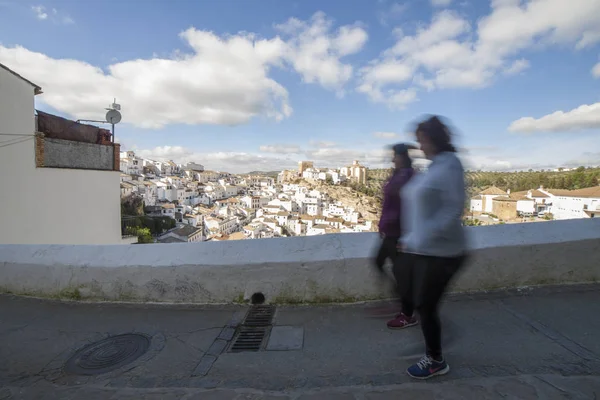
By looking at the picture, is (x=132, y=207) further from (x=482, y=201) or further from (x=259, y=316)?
(x=482, y=201)

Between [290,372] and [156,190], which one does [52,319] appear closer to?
[290,372]

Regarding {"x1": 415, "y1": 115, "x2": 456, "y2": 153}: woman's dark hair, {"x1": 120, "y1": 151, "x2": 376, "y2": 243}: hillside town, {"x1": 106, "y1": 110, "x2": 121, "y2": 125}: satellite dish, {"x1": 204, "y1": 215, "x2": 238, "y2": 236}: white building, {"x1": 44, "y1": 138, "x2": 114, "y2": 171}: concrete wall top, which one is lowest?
{"x1": 204, "y1": 215, "x2": 238, "y2": 236}: white building

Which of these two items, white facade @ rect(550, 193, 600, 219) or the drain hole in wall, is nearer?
the drain hole in wall

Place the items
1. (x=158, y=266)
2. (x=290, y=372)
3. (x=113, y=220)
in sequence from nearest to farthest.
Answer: (x=290, y=372)
(x=158, y=266)
(x=113, y=220)

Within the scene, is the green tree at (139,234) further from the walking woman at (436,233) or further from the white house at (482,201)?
the walking woman at (436,233)

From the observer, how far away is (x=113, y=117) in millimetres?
11727

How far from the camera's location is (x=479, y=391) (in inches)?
66.4

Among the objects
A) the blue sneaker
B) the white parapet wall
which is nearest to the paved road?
the blue sneaker

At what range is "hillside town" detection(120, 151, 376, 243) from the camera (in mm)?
43297

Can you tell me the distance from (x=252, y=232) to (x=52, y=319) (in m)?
39.6

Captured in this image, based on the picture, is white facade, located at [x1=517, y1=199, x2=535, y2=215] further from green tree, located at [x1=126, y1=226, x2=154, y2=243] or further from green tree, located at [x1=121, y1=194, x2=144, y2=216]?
green tree, located at [x1=121, y1=194, x2=144, y2=216]

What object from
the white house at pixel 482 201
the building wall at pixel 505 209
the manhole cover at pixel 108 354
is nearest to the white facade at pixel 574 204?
the building wall at pixel 505 209

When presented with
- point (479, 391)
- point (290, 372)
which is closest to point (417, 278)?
point (479, 391)

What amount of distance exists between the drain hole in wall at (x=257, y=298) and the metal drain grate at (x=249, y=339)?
365 mm
